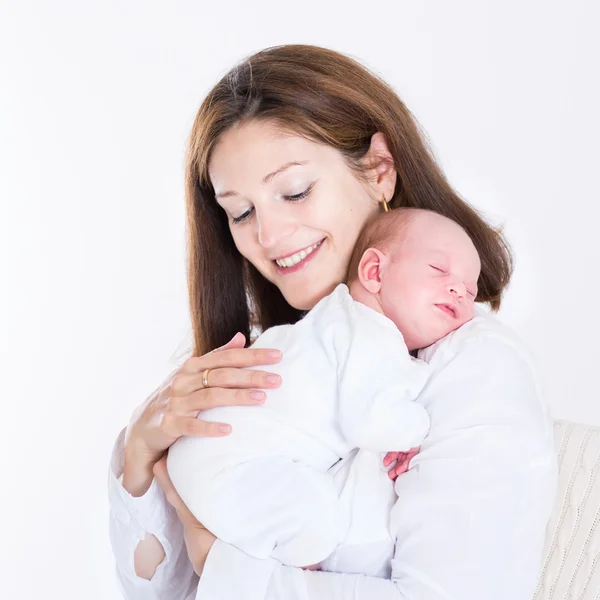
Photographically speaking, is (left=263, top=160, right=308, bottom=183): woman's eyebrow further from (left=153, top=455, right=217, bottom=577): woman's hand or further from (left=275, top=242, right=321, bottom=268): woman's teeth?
(left=153, top=455, right=217, bottom=577): woman's hand

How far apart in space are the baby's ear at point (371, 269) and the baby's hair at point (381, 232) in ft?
0.11

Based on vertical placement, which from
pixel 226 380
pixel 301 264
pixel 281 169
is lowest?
pixel 226 380

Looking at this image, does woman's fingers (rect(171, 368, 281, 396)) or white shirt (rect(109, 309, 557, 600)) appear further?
woman's fingers (rect(171, 368, 281, 396))

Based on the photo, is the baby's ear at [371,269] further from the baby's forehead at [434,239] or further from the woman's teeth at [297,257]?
the woman's teeth at [297,257]

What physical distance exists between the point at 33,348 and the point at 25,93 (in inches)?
45.5

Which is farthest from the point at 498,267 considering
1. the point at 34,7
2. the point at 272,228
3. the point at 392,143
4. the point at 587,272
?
the point at 34,7

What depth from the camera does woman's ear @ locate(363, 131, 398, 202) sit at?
7.66ft

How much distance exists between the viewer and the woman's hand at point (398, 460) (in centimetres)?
179

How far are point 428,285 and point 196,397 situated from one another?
0.54 meters

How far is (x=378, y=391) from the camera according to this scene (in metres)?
1.73

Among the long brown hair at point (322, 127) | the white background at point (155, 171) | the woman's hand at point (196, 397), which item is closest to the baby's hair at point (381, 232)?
the long brown hair at point (322, 127)

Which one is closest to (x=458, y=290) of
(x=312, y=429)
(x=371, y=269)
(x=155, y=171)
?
(x=371, y=269)

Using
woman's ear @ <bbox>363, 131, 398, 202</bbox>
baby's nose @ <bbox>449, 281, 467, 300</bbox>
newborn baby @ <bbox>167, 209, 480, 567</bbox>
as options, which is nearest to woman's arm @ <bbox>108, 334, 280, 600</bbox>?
newborn baby @ <bbox>167, 209, 480, 567</bbox>

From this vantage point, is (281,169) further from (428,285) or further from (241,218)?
(428,285)
